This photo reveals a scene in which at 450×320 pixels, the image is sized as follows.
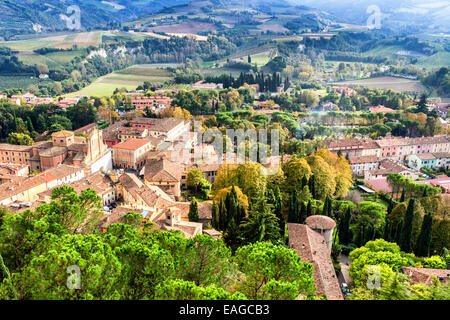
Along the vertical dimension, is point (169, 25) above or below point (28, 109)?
above

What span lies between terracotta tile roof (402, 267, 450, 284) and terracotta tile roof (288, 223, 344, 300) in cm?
377

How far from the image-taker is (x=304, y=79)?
340 feet

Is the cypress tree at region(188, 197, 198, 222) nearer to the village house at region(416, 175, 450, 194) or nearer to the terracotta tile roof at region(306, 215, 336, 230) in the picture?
the terracotta tile roof at region(306, 215, 336, 230)

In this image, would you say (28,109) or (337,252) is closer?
(337,252)

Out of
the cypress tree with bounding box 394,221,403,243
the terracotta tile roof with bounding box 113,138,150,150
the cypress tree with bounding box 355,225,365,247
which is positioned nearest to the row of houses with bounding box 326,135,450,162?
the cypress tree with bounding box 355,225,365,247

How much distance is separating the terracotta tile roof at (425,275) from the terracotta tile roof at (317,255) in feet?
12.4

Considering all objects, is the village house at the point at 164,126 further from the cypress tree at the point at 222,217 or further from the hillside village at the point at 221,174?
the cypress tree at the point at 222,217

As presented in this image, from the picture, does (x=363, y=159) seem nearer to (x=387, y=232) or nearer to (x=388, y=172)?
(x=388, y=172)

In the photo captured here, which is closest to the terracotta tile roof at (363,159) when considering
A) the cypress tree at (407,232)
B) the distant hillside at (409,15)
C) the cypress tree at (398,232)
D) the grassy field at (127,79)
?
the cypress tree at (398,232)

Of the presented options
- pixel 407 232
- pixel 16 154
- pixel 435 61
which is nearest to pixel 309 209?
pixel 407 232
